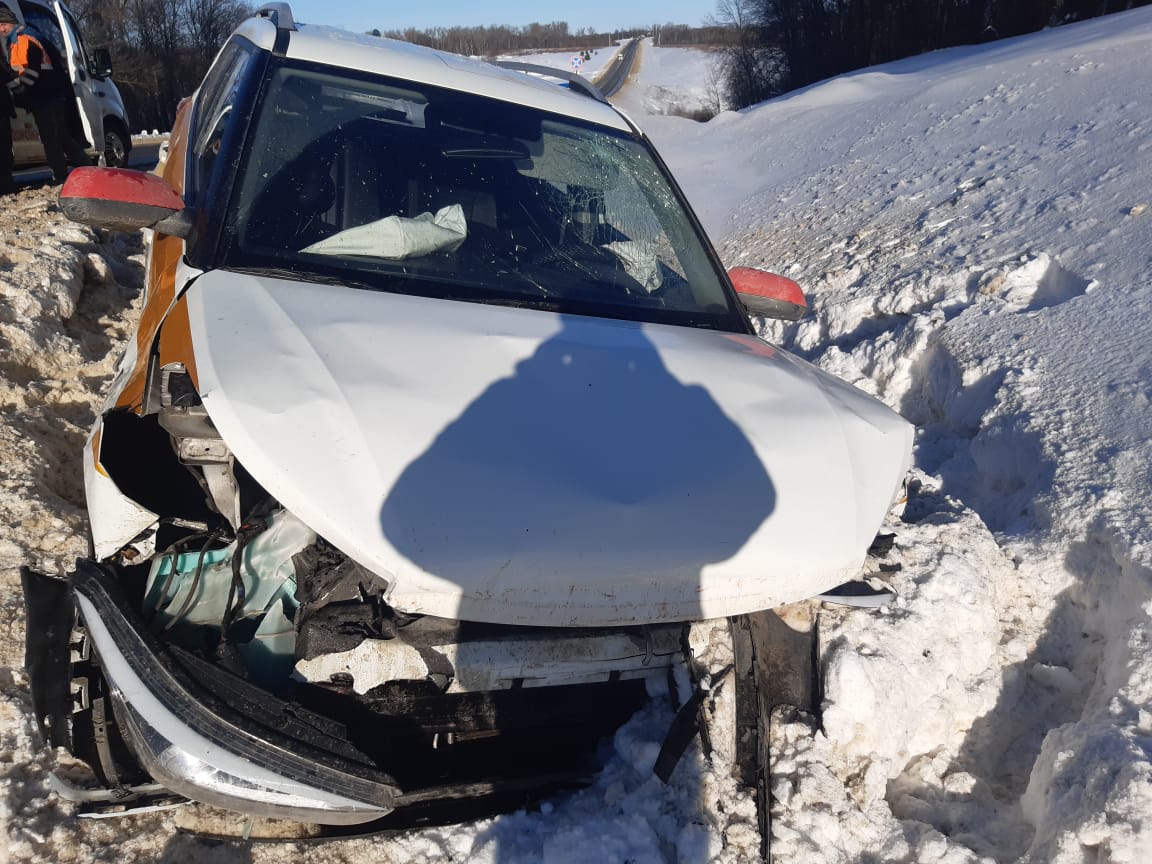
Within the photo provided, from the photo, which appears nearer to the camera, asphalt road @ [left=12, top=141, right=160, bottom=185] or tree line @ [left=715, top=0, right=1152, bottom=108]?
asphalt road @ [left=12, top=141, right=160, bottom=185]

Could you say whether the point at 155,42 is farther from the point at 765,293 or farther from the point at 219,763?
the point at 219,763

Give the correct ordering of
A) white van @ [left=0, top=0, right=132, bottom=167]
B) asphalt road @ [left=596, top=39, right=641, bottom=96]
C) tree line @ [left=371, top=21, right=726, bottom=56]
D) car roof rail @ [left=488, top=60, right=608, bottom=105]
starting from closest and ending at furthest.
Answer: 1. car roof rail @ [left=488, top=60, right=608, bottom=105]
2. white van @ [left=0, top=0, right=132, bottom=167]
3. asphalt road @ [left=596, top=39, right=641, bottom=96]
4. tree line @ [left=371, top=21, right=726, bottom=56]

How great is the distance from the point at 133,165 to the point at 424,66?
9.93 meters

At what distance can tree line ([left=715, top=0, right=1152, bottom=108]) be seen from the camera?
20.1m

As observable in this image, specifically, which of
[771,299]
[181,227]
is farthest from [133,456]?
[771,299]

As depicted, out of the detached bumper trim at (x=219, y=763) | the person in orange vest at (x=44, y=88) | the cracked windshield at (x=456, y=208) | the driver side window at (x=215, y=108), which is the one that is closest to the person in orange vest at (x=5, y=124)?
the person in orange vest at (x=44, y=88)

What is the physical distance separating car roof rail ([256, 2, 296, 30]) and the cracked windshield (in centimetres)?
55

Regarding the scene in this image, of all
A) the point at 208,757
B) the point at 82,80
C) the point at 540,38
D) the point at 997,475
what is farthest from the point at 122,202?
the point at 540,38

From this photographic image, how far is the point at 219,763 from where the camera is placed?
1.64 m

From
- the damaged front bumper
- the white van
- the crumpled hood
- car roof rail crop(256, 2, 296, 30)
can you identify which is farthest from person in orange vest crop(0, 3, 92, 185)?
the damaged front bumper

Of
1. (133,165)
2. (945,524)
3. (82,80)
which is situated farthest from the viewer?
(133,165)

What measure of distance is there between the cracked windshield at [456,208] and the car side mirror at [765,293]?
0.17 meters

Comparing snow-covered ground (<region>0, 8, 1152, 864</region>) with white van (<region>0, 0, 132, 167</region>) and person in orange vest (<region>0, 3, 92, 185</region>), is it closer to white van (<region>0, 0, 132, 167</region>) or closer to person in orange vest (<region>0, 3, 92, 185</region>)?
person in orange vest (<region>0, 3, 92, 185</region>)

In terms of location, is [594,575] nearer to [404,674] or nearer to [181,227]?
[404,674]
